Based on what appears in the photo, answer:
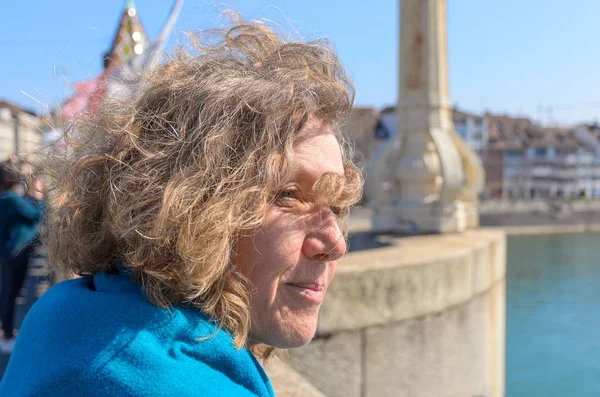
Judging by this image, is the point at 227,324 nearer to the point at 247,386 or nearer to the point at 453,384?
the point at 247,386

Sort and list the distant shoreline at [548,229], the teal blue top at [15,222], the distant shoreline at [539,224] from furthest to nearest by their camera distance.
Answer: the distant shoreline at [539,224] → the distant shoreline at [548,229] → the teal blue top at [15,222]

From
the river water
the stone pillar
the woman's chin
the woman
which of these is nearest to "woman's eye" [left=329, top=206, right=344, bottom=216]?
the woman

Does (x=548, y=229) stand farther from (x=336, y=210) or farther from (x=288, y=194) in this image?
(x=288, y=194)

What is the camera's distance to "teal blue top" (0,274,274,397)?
33.5 inches

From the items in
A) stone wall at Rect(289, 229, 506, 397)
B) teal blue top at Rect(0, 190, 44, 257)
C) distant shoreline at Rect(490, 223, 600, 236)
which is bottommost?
distant shoreline at Rect(490, 223, 600, 236)

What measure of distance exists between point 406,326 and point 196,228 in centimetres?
243

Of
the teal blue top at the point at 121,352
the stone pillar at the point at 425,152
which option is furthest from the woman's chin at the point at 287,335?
the stone pillar at the point at 425,152

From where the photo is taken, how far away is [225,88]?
1067 mm

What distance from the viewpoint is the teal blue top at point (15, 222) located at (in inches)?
170

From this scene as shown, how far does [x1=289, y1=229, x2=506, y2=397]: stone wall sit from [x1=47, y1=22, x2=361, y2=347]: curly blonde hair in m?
1.78

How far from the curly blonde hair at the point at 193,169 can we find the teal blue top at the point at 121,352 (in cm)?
4

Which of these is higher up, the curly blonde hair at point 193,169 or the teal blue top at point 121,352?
the curly blonde hair at point 193,169

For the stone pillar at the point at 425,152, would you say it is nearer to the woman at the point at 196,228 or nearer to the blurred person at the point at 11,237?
the blurred person at the point at 11,237

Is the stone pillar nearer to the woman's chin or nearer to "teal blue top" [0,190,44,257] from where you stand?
"teal blue top" [0,190,44,257]
